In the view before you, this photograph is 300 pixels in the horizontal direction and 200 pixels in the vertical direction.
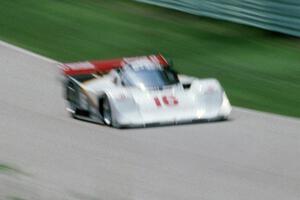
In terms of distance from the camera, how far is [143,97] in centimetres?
1442

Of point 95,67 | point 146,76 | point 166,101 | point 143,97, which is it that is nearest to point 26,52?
point 95,67

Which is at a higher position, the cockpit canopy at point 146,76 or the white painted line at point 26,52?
the cockpit canopy at point 146,76

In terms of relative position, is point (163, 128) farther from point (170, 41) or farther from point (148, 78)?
point (170, 41)

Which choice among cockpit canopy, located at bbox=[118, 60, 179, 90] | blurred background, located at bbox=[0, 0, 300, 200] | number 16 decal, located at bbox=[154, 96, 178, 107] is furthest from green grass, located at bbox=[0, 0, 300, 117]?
number 16 decal, located at bbox=[154, 96, 178, 107]

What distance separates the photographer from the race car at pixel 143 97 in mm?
14328

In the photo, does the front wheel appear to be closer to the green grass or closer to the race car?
the race car

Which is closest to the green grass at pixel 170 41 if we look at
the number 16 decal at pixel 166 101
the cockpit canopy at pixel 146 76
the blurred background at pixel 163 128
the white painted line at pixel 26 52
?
the blurred background at pixel 163 128

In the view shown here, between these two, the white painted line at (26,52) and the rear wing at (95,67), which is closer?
the rear wing at (95,67)

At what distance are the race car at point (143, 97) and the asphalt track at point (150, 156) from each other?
0.57 feet

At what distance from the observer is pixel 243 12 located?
22812mm

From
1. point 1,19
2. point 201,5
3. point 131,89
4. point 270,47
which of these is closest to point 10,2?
point 1,19

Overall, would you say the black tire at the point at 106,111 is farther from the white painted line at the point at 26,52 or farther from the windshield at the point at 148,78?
the white painted line at the point at 26,52

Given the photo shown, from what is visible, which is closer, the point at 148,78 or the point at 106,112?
the point at 106,112

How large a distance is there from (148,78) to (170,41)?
729 cm
